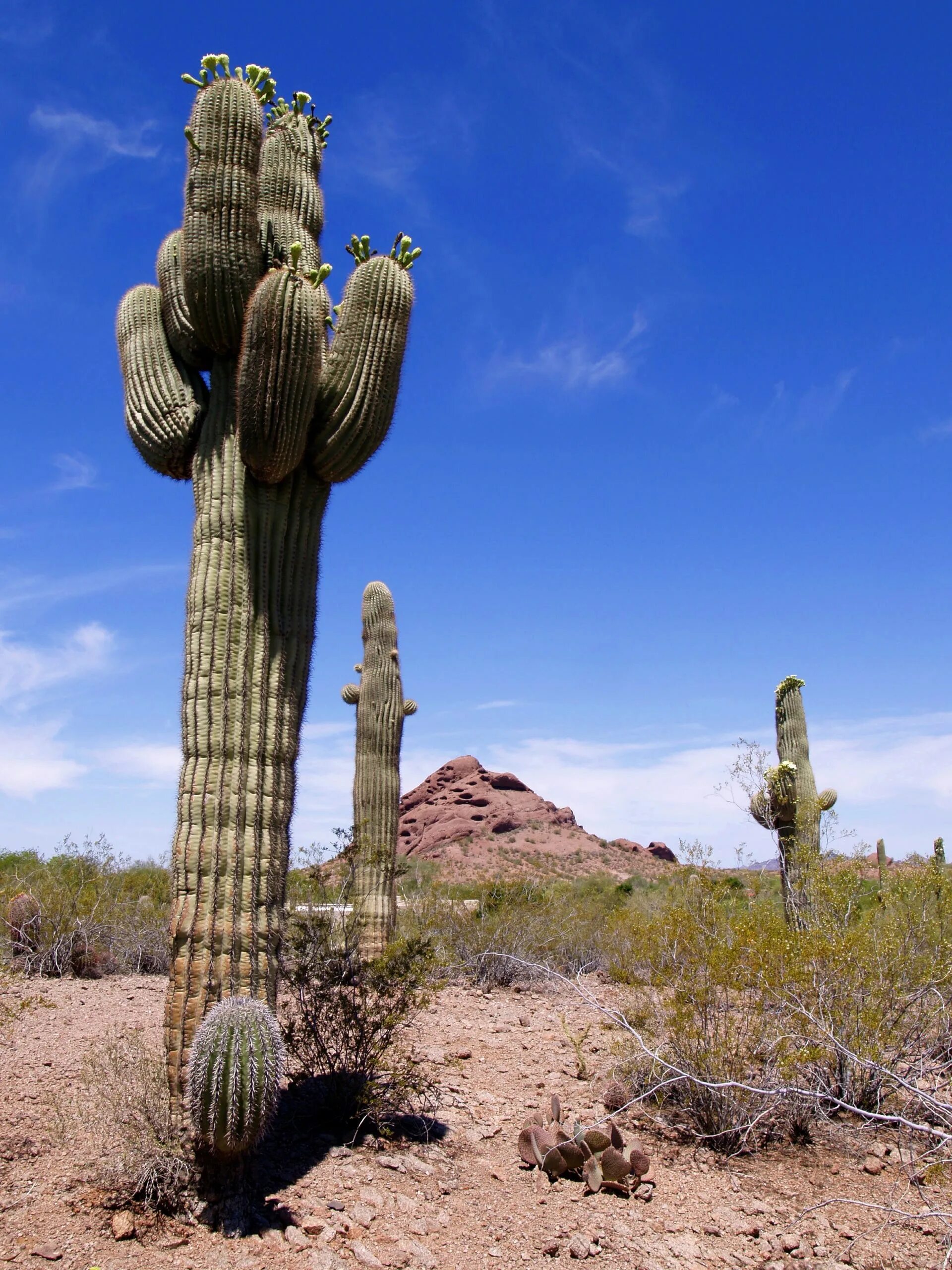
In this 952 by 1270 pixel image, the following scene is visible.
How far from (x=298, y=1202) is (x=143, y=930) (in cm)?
673

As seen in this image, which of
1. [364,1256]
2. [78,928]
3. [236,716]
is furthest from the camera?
[78,928]

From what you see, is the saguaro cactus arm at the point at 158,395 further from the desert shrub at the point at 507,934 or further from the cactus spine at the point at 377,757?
the desert shrub at the point at 507,934

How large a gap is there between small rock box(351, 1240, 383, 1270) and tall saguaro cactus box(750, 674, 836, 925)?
228 inches

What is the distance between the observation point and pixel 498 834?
54062mm

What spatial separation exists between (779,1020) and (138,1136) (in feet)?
13.5

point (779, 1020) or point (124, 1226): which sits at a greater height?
point (779, 1020)

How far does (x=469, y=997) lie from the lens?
33.3ft

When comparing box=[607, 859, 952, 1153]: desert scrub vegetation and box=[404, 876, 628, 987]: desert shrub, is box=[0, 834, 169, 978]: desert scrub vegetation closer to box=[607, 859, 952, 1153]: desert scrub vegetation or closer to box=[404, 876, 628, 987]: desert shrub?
box=[404, 876, 628, 987]: desert shrub

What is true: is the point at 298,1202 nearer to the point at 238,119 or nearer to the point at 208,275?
the point at 208,275

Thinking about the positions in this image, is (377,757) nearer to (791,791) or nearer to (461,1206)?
(791,791)

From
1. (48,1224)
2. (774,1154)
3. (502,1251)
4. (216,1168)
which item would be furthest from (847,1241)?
(48,1224)

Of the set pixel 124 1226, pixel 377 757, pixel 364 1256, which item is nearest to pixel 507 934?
pixel 377 757

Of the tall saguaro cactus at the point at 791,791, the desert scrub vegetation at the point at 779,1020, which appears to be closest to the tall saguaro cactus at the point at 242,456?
the desert scrub vegetation at the point at 779,1020

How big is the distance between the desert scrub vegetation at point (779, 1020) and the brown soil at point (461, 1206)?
0.29 metres
